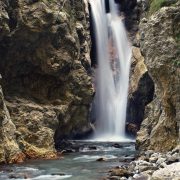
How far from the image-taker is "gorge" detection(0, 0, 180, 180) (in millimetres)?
26158

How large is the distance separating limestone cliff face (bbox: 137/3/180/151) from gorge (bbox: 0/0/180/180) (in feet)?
0.21

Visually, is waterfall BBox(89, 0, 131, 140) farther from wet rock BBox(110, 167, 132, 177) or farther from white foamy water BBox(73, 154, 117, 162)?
wet rock BBox(110, 167, 132, 177)

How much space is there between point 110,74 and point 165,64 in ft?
84.4

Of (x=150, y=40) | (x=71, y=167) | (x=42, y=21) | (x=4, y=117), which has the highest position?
(x=42, y=21)

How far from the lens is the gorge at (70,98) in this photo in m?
26.2

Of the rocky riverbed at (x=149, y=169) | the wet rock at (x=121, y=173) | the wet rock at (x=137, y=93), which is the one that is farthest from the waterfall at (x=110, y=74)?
the wet rock at (x=121, y=173)

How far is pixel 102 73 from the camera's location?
53062mm

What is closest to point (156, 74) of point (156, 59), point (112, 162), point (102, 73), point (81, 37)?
point (156, 59)

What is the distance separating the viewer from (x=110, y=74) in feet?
174

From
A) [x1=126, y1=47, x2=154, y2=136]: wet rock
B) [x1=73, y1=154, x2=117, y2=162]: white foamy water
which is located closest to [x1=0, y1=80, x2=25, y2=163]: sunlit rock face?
[x1=73, y1=154, x2=117, y2=162]: white foamy water

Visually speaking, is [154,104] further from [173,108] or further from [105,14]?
[105,14]

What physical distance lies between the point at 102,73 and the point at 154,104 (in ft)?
60.7

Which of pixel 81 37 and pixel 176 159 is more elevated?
pixel 81 37

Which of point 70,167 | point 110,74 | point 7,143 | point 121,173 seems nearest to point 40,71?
point 7,143
